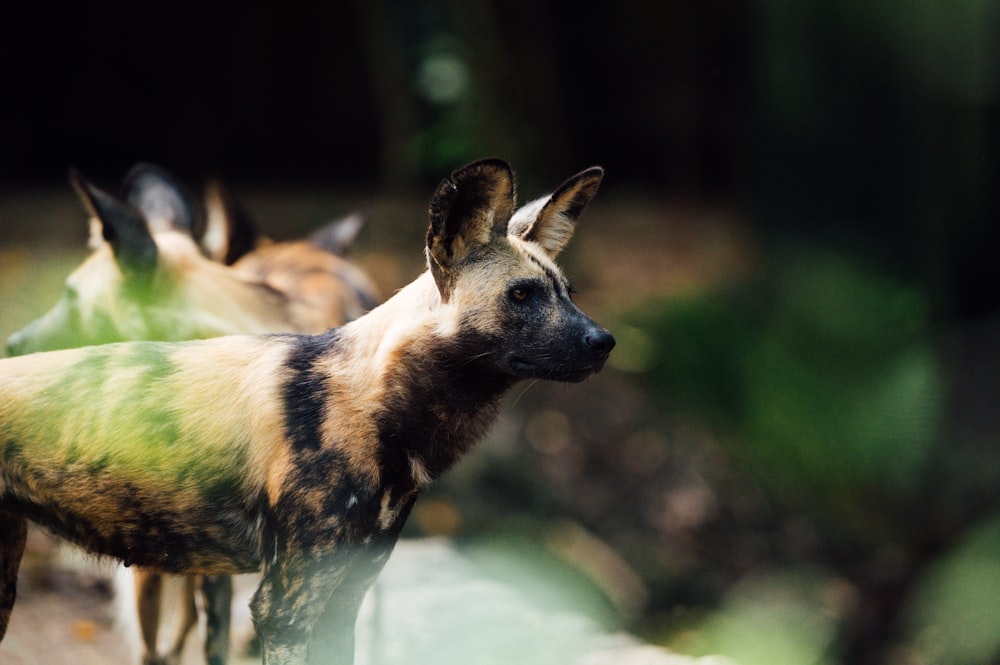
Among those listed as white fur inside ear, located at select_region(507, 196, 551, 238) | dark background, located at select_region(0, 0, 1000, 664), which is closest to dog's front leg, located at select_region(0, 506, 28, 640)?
white fur inside ear, located at select_region(507, 196, 551, 238)

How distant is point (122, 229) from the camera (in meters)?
3.55

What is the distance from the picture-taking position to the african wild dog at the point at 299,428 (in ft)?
8.08

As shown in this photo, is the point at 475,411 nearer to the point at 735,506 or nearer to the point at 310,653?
the point at 310,653

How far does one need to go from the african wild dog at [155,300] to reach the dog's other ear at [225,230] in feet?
1.20

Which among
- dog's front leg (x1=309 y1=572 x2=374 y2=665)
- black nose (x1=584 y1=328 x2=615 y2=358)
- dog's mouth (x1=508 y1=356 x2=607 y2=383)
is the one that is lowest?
dog's front leg (x1=309 y1=572 x2=374 y2=665)

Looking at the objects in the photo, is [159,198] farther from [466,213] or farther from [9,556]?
[466,213]

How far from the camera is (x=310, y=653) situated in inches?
100

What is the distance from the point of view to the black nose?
2.55 m

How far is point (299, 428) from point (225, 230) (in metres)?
2.32

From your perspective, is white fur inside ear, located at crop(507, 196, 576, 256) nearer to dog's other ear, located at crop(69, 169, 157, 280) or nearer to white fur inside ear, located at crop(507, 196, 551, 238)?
white fur inside ear, located at crop(507, 196, 551, 238)

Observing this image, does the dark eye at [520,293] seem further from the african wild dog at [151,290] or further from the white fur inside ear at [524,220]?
the african wild dog at [151,290]

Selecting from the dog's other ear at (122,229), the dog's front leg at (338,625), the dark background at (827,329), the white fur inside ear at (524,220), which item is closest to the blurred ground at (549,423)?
the dark background at (827,329)

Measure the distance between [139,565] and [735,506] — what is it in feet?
20.0

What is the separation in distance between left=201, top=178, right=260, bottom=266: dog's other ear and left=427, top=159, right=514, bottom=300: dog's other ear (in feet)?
7.30
